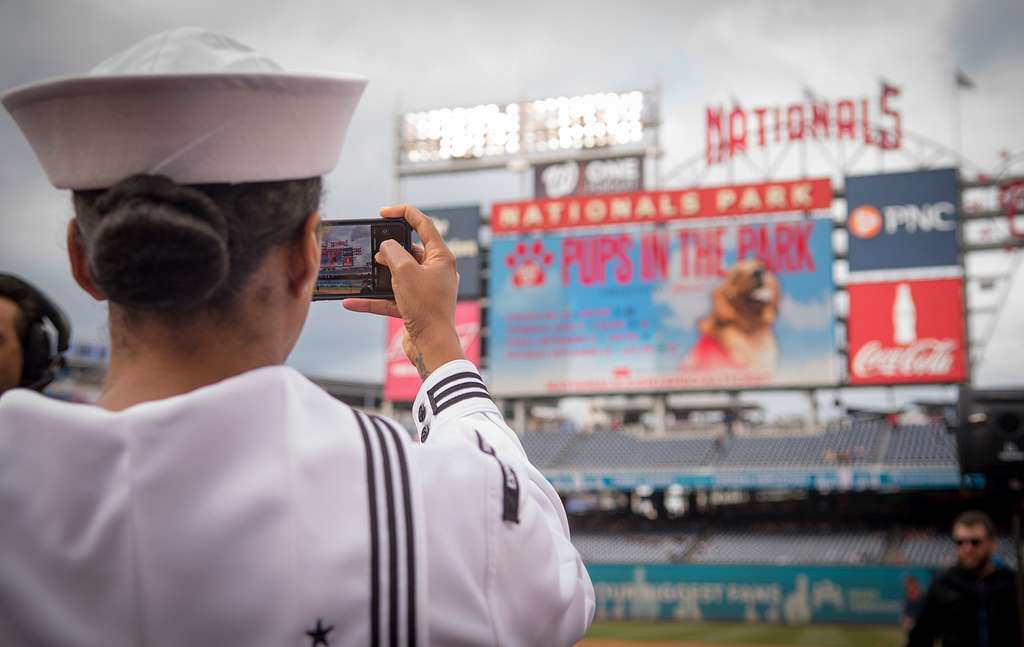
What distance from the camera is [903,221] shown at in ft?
80.6

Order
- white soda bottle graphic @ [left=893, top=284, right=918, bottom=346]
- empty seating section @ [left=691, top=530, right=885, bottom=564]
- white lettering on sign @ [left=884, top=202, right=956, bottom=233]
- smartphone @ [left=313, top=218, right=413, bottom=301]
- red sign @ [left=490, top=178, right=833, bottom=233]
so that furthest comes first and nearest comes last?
1. red sign @ [left=490, top=178, right=833, bottom=233]
2. white lettering on sign @ [left=884, top=202, right=956, bottom=233]
3. white soda bottle graphic @ [left=893, top=284, right=918, bottom=346]
4. empty seating section @ [left=691, top=530, right=885, bottom=564]
5. smartphone @ [left=313, top=218, right=413, bottom=301]

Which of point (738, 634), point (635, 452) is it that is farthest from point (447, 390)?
point (635, 452)

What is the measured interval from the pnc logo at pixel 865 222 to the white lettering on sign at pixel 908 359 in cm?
294

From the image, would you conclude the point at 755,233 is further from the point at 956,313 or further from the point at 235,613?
the point at 235,613

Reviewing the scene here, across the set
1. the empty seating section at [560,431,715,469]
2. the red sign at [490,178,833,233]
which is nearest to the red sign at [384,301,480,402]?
the red sign at [490,178,833,233]

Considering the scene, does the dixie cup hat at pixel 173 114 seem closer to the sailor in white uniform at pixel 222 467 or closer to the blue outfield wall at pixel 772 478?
the sailor in white uniform at pixel 222 467

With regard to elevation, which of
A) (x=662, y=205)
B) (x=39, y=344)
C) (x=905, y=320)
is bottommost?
(x=39, y=344)

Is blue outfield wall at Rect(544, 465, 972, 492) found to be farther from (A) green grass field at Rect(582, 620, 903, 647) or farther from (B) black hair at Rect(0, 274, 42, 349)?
(B) black hair at Rect(0, 274, 42, 349)

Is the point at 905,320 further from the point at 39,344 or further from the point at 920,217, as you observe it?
the point at 39,344

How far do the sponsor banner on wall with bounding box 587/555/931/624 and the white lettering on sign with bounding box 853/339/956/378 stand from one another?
624 cm

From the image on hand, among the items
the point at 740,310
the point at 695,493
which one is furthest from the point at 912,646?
the point at 695,493

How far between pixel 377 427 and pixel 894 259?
25.4m

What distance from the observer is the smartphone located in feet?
4.45

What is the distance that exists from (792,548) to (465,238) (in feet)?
41.6
